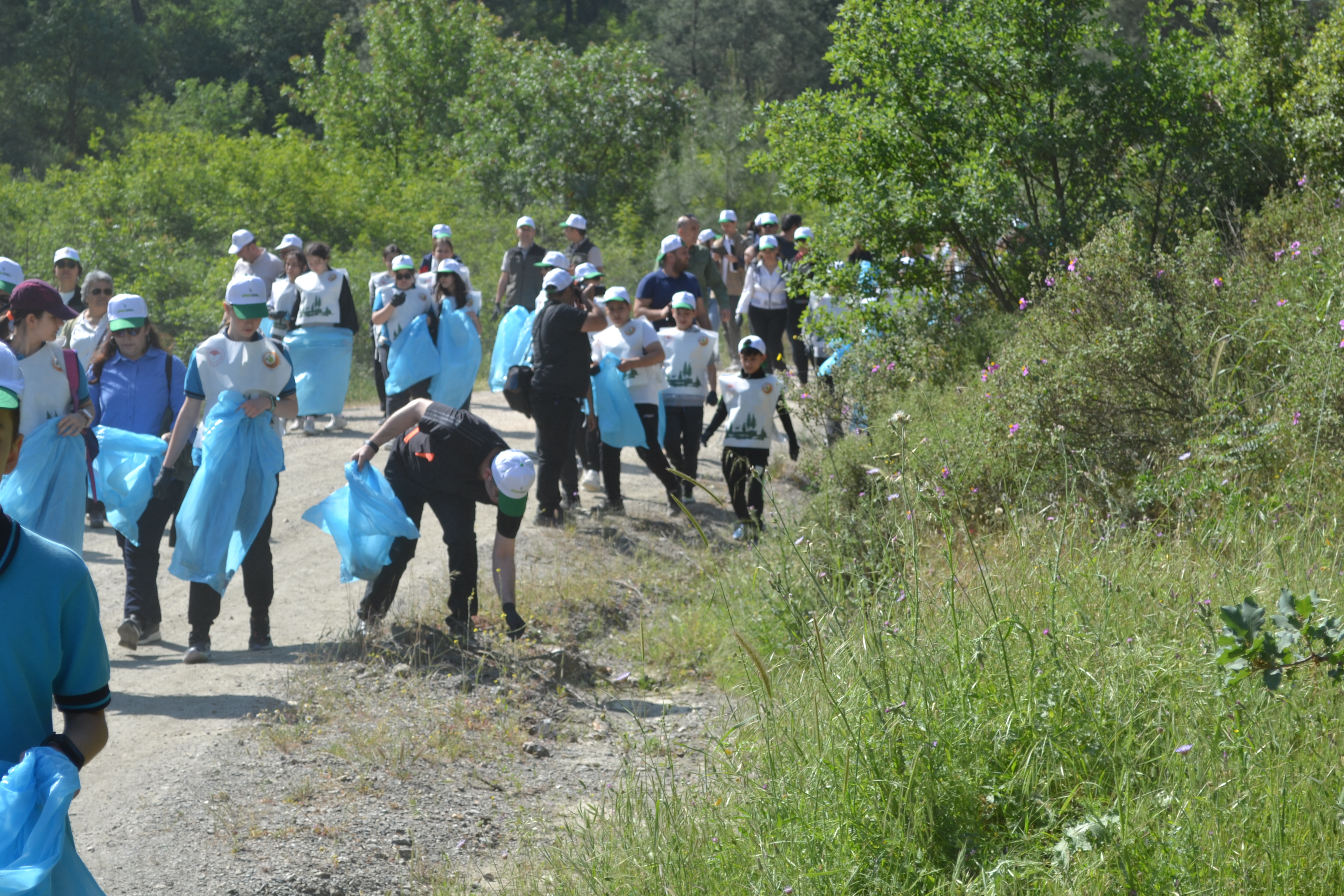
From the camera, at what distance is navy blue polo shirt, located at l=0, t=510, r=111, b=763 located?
2.36 meters

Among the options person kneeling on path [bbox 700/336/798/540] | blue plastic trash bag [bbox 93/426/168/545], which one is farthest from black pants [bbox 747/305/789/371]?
blue plastic trash bag [bbox 93/426/168/545]

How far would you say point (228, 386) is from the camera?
677 cm

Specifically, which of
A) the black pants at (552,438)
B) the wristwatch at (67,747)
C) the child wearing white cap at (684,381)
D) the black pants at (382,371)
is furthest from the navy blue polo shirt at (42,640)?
the black pants at (382,371)

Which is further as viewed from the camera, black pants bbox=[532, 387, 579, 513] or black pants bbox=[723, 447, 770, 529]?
black pants bbox=[532, 387, 579, 513]

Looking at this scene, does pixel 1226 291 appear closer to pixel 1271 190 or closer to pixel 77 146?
pixel 1271 190

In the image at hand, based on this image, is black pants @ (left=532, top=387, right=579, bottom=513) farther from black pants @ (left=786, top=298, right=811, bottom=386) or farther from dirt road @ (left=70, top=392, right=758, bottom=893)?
black pants @ (left=786, top=298, right=811, bottom=386)

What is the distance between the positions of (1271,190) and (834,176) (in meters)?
3.14

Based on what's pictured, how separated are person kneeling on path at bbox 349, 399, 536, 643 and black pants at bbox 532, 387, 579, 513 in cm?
214

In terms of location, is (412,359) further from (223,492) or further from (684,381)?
(223,492)

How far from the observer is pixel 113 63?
147 feet

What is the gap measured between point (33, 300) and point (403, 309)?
17.6 feet

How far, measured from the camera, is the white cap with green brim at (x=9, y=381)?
2441 millimetres

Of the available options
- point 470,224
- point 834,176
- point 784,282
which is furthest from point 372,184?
point 834,176

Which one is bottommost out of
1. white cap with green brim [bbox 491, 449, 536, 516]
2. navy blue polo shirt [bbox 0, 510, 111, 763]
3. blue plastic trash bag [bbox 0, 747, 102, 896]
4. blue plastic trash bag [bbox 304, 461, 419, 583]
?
blue plastic trash bag [bbox 304, 461, 419, 583]
